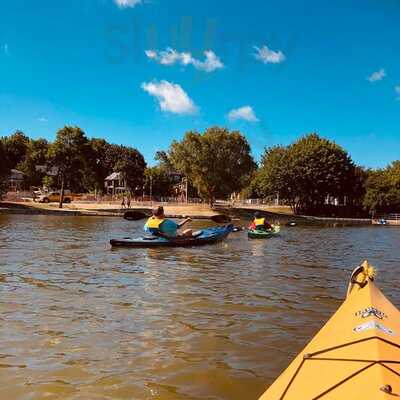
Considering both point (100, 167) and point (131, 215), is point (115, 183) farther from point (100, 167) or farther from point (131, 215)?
Answer: point (131, 215)

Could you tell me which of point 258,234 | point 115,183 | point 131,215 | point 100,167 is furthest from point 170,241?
point 115,183

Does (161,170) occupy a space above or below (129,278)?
above

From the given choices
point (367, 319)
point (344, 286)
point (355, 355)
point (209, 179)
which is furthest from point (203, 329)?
point (209, 179)

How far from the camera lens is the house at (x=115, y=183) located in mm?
124625

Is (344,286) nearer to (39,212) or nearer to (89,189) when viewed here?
(39,212)

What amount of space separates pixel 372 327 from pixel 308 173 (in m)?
71.2

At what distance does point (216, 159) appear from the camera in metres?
73.2

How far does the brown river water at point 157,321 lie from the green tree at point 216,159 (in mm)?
53303

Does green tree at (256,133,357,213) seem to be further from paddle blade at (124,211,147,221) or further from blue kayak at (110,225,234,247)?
blue kayak at (110,225,234,247)

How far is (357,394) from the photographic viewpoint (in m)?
4.25

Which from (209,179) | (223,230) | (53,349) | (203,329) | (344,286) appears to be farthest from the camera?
(209,179)

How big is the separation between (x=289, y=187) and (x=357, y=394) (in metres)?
73.7

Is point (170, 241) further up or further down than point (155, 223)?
further down

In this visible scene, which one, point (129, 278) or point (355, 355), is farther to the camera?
point (129, 278)
